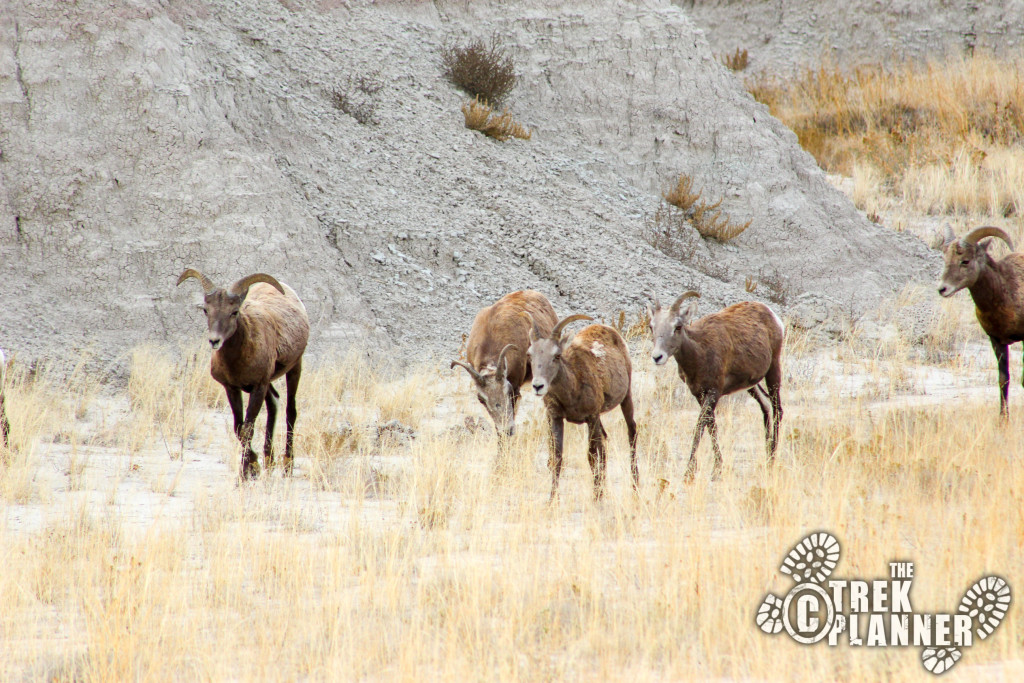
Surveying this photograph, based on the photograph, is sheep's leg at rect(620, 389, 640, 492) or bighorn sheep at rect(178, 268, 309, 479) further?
bighorn sheep at rect(178, 268, 309, 479)

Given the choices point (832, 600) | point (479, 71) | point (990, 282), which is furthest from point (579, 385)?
point (479, 71)

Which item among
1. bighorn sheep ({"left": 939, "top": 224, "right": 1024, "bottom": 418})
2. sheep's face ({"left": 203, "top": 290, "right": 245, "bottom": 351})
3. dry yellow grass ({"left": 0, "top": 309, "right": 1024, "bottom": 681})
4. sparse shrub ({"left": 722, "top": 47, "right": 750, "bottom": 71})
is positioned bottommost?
dry yellow grass ({"left": 0, "top": 309, "right": 1024, "bottom": 681})

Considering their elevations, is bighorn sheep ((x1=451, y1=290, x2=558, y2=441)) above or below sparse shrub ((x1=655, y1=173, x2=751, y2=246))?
below

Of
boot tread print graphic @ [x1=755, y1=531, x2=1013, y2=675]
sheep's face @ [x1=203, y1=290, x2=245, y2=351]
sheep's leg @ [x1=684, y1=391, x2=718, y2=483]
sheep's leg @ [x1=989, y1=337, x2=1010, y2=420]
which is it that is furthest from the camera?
sheep's leg @ [x1=989, y1=337, x2=1010, y2=420]

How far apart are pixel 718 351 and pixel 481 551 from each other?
9.68 feet

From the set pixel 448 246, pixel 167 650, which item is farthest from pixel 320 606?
pixel 448 246

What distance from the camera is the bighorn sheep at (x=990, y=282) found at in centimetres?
859

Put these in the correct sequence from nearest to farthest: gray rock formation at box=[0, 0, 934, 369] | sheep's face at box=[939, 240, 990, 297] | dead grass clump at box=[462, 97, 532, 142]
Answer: sheep's face at box=[939, 240, 990, 297], gray rock formation at box=[0, 0, 934, 369], dead grass clump at box=[462, 97, 532, 142]

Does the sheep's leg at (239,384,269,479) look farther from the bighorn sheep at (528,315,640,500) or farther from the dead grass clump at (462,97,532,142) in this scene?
the dead grass clump at (462,97,532,142)

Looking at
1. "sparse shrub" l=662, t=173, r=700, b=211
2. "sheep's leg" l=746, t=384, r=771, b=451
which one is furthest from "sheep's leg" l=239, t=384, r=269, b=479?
"sparse shrub" l=662, t=173, r=700, b=211

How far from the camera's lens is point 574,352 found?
7.15 meters

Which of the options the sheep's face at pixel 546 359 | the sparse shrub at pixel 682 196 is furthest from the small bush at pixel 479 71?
the sheep's face at pixel 546 359

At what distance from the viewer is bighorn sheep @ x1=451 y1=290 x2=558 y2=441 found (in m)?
7.85

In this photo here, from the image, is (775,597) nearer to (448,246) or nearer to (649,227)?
(448,246)
